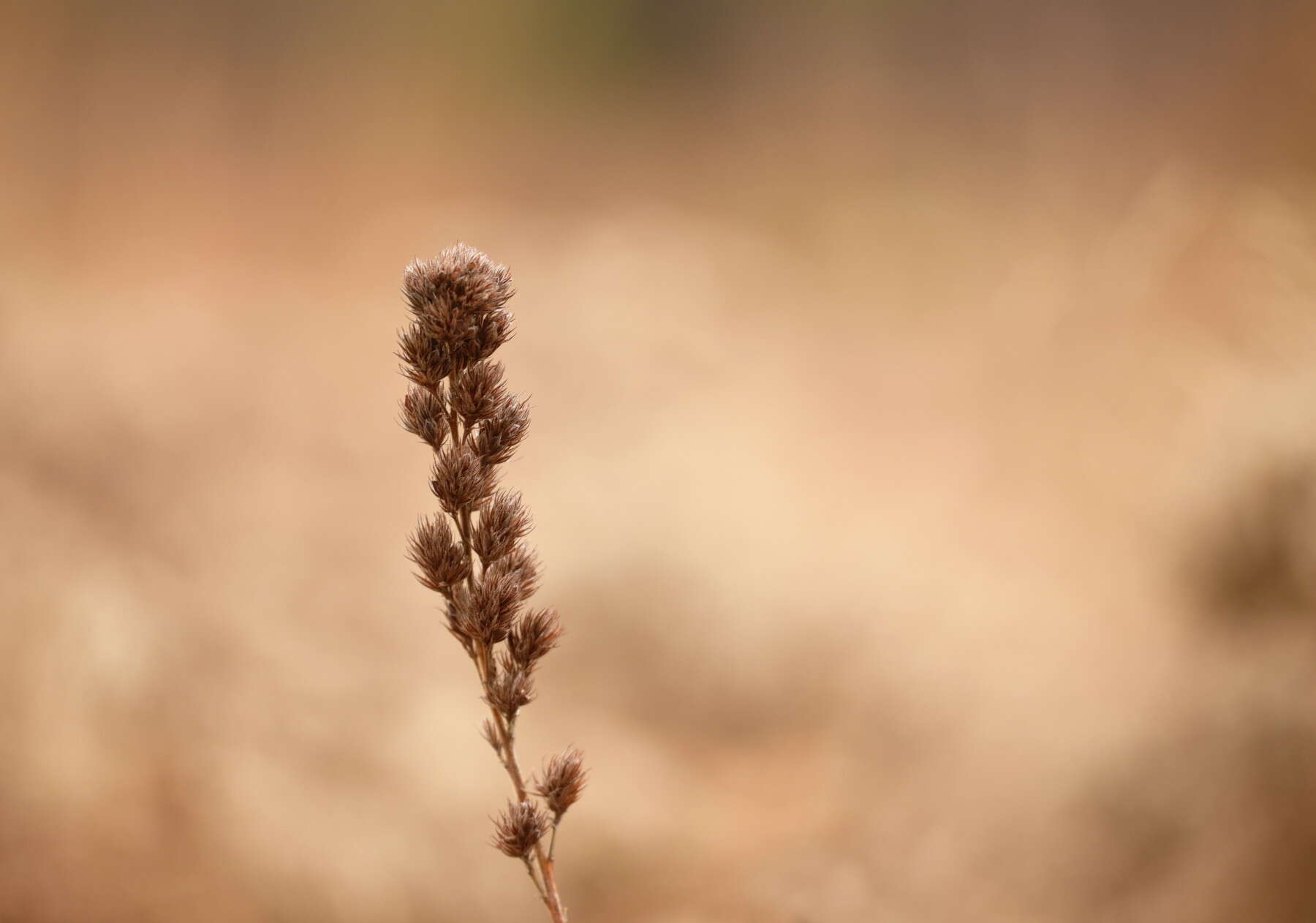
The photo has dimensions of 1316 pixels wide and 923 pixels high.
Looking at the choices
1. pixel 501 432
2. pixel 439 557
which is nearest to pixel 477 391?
pixel 501 432

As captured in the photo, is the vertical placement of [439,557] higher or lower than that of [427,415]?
lower

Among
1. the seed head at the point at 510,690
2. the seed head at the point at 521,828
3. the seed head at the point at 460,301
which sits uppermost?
the seed head at the point at 460,301

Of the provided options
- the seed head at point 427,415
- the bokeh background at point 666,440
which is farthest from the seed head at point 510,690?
the bokeh background at point 666,440

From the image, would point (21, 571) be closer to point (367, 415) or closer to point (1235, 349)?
point (367, 415)

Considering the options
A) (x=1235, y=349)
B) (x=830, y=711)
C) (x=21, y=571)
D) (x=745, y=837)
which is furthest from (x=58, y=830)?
(x=1235, y=349)

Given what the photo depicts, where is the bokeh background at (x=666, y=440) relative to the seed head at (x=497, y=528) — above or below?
above

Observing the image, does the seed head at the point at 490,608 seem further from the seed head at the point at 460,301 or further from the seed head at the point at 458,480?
the seed head at the point at 460,301

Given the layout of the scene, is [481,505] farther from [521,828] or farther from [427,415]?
[521,828]
